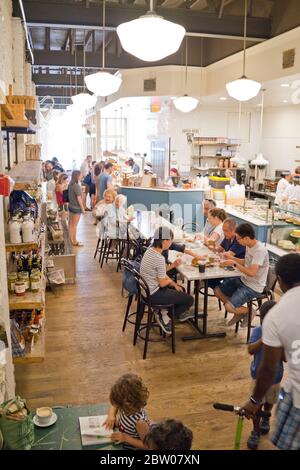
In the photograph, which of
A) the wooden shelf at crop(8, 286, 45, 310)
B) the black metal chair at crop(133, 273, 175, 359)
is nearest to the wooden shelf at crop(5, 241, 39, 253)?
the wooden shelf at crop(8, 286, 45, 310)

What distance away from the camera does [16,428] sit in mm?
2123

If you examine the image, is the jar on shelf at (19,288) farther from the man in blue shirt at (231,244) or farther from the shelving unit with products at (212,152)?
the shelving unit with products at (212,152)

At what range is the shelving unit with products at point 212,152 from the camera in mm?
12141

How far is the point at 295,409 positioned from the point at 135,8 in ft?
19.6

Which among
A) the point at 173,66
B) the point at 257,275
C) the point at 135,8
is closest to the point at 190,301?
the point at 257,275

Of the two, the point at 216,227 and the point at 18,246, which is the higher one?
the point at 18,246

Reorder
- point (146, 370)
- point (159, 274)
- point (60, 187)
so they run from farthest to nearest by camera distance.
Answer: point (60, 187) → point (159, 274) → point (146, 370)

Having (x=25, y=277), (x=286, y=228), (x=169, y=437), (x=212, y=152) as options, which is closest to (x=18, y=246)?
(x=25, y=277)

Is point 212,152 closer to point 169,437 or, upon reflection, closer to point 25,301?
point 25,301

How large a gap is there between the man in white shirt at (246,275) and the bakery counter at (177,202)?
4.01 metres

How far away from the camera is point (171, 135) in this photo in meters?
12.0

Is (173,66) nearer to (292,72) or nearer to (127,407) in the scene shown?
(292,72)

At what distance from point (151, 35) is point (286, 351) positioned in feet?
6.70

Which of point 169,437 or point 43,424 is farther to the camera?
point 43,424
